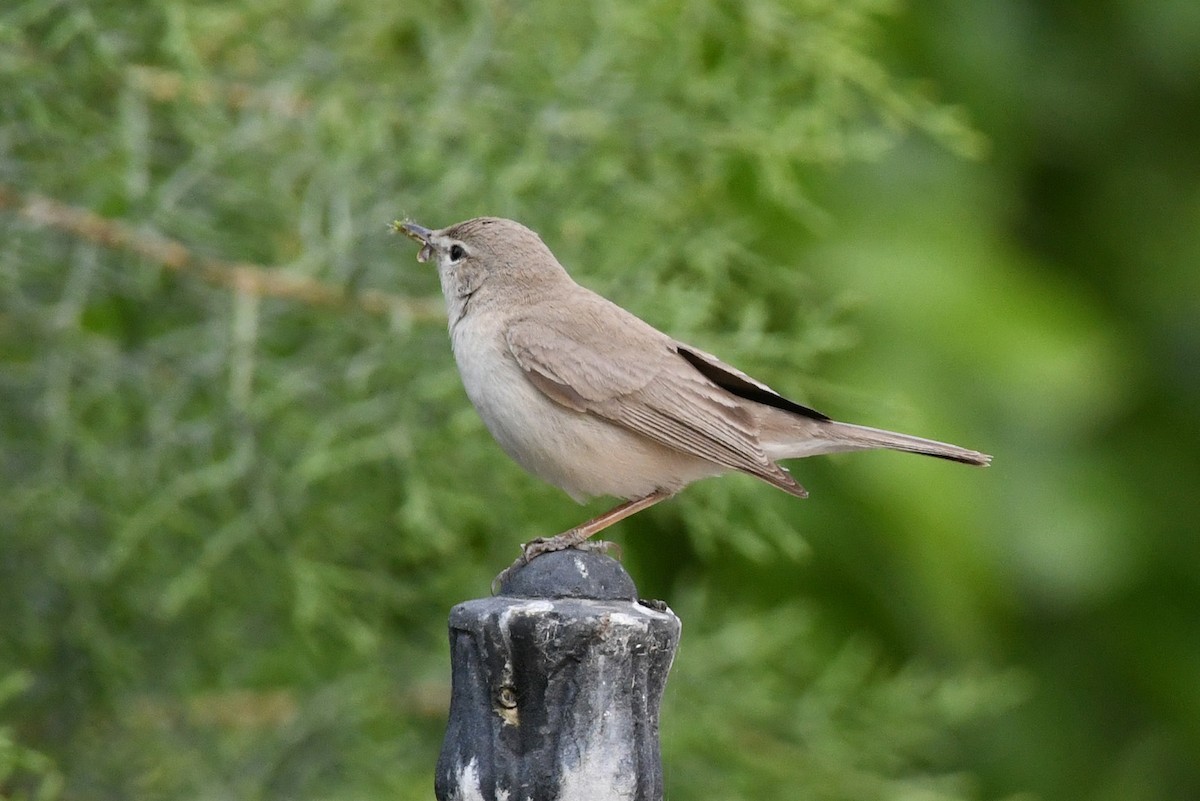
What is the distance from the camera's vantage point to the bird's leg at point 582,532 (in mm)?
2592

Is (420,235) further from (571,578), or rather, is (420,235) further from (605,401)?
(571,578)

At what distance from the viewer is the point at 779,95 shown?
514cm

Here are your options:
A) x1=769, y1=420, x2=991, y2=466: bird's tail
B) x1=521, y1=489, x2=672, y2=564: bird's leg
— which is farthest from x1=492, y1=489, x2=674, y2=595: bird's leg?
x1=769, y1=420, x2=991, y2=466: bird's tail

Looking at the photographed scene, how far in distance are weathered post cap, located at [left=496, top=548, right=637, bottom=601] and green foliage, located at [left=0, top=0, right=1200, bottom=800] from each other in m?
1.73

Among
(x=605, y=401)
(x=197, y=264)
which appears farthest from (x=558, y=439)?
(x=197, y=264)

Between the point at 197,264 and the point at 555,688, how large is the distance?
226 centimetres

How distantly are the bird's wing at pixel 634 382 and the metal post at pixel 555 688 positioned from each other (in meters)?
1.04

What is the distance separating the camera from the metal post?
214 centimetres

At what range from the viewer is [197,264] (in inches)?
157

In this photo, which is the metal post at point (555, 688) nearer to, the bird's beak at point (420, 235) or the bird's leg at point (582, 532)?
the bird's leg at point (582, 532)

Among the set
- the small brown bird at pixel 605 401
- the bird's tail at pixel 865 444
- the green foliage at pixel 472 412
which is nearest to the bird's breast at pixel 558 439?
the small brown bird at pixel 605 401

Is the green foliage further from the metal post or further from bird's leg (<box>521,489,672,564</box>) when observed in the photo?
the metal post

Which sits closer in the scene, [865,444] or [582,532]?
[582,532]

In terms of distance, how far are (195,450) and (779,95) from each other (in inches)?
94.2
